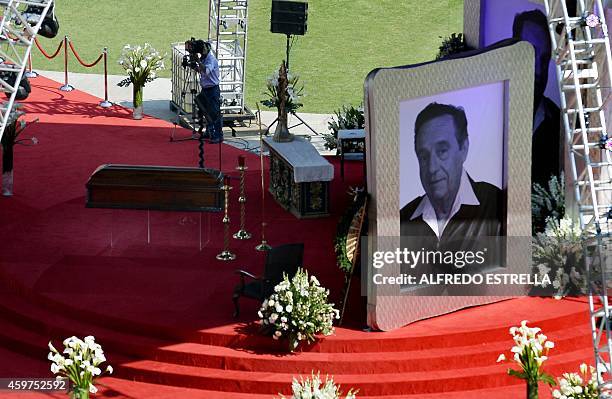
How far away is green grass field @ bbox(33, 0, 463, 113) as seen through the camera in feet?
107

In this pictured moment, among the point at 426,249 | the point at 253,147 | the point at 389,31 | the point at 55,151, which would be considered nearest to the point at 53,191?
the point at 55,151

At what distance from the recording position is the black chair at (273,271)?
17.0m

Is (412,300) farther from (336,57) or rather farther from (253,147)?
(336,57)

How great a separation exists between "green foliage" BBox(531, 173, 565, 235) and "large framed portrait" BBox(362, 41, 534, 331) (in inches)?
47.6

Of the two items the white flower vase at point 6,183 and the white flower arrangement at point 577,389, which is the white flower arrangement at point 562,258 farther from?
the white flower vase at point 6,183

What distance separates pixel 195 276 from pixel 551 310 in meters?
4.62

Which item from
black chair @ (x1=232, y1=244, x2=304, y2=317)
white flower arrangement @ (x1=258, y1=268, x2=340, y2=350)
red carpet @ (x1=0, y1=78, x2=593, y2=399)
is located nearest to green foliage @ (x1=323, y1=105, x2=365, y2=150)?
red carpet @ (x1=0, y1=78, x2=593, y2=399)

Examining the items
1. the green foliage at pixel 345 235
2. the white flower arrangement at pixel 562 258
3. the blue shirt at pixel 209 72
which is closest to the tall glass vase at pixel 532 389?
the green foliage at pixel 345 235

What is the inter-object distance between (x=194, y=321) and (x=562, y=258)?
4885mm

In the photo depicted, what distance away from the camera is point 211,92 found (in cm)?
2580

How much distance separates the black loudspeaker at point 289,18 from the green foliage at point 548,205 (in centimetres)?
723

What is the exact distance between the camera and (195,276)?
18594 mm

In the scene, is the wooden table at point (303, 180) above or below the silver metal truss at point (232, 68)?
below

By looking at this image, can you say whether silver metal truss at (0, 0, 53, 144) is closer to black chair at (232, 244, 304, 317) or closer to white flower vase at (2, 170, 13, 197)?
white flower vase at (2, 170, 13, 197)
